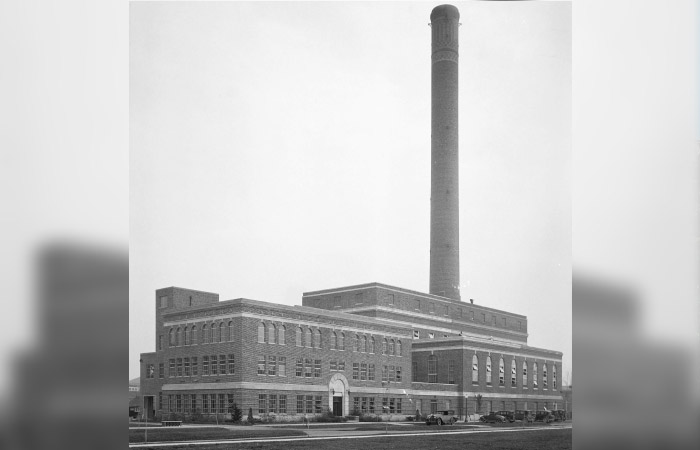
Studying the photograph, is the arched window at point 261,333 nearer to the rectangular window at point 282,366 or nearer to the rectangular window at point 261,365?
the rectangular window at point 261,365

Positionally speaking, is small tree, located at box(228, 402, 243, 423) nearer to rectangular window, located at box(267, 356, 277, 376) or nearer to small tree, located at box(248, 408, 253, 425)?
small tree, located at box(248, 408, 253, 425)

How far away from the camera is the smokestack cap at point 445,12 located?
139ft

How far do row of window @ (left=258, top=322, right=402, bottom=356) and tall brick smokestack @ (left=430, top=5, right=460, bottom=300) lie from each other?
789 cm

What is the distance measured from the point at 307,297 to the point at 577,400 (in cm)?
3772

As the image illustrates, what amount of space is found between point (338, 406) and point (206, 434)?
13.2 metres

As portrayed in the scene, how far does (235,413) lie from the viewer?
33.6 metres

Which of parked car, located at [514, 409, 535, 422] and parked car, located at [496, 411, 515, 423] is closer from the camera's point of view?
parked car, located at [496, 411, 515, 423]

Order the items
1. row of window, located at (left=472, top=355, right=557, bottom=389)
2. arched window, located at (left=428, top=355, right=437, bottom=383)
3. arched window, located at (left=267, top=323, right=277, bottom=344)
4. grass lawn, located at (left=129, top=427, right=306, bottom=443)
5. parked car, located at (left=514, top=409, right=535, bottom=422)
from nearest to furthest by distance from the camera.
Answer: grass lawn, located at (left=129, top=427, right=306, bottom=443) → arched window, located at (left=267, top=323, right=277, bottom=344) → parked car, located at (left=514, top=409, right=535, bottom=422) → arched window, located at (left=428, top=355, right=437, bottom=383) → row of window, located at (left=472, top=355, right=557, bottom=389)

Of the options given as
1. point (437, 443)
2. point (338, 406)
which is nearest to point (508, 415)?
point (338, 406)

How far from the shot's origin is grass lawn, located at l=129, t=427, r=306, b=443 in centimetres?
2558

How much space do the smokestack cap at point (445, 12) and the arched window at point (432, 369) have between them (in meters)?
21.0

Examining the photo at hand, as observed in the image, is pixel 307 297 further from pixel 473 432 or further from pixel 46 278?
pixel 46 278

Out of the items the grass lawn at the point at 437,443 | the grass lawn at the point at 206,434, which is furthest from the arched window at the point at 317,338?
the grass lawn at the point at 437,443

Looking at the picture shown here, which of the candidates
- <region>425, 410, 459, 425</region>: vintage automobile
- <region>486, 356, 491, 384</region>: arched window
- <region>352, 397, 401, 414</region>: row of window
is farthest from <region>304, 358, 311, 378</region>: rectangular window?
<region>486, 356, 491, 384</region>: arched window
